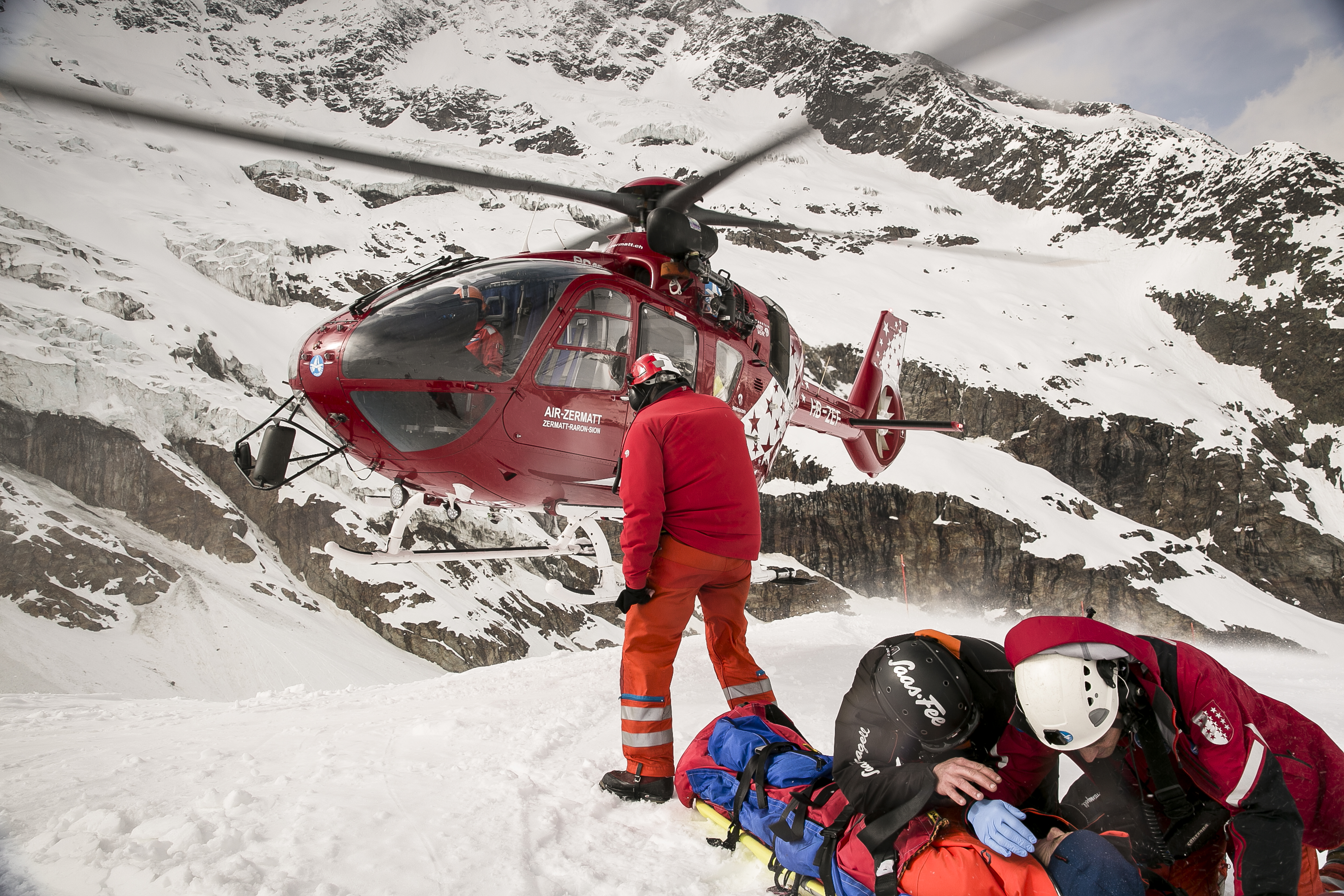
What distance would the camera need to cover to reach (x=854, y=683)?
81.5 inches

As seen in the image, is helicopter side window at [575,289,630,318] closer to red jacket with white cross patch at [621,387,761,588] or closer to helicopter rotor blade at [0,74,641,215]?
helicopter rotor blade at [0,74,641,215]

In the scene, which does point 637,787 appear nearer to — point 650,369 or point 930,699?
point 930,699

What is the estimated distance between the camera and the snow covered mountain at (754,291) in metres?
21.5

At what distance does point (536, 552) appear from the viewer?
515 cm

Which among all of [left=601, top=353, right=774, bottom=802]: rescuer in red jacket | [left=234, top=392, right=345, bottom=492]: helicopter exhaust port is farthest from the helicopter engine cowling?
[left=234, top=392, right=345, bottom=492]: helicopter exhaust port

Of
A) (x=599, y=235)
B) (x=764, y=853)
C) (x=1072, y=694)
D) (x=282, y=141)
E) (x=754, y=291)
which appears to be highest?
(x=754, y=291)

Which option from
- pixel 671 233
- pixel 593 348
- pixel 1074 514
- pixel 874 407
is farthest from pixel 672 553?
pixel 1074 514

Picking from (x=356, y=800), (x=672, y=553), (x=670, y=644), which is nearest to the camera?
(x=356, y=800)

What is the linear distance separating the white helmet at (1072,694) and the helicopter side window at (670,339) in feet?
11.3

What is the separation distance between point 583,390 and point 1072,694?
3.66 m

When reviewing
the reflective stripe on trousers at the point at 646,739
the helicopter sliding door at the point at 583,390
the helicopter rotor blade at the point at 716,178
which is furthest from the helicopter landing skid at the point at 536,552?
the helicopter rotor blade at the point at 716,178

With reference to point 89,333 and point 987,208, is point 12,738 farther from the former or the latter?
point 987,208

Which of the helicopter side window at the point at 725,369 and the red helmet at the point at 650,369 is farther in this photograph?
the helicopter side window at the point at 725,369

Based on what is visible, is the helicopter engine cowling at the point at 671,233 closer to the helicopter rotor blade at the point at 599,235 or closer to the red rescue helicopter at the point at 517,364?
the red rescue helicopter at the point at 517,364
